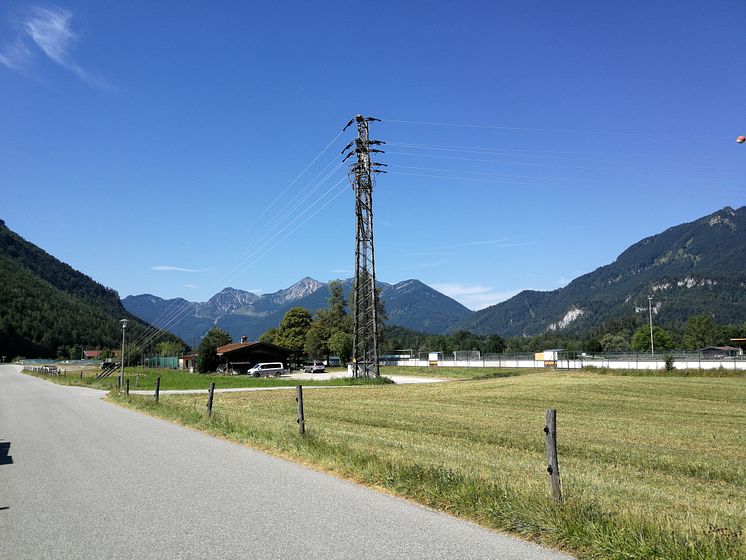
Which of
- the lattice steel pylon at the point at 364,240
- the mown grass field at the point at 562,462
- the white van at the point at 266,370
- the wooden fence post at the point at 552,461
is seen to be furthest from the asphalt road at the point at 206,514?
the white van at the point at 266,370

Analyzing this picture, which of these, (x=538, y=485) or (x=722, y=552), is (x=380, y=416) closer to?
(x=538, y=485)

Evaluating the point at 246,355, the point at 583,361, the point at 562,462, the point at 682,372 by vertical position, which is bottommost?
the point at 562,462

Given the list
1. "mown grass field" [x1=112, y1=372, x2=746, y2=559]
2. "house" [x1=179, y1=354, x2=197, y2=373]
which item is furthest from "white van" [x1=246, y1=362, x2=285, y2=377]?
"mown grass field" [x1=112, y1=372, x2=746, y2=559]

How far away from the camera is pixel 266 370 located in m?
75.8

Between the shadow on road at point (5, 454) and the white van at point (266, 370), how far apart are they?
6071 cm

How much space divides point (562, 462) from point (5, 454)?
11.8 meters

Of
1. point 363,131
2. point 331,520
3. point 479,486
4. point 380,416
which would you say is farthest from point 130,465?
point 363,131

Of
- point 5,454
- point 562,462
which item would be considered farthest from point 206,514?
point 5,454

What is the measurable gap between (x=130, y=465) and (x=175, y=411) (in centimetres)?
1070

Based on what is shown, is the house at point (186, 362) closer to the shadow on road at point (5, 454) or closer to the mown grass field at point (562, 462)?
the mown grass field at point (562, 462)

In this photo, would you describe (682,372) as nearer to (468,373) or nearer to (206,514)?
(468,373)

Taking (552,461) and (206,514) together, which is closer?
(206,514)

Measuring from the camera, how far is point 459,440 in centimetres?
1628

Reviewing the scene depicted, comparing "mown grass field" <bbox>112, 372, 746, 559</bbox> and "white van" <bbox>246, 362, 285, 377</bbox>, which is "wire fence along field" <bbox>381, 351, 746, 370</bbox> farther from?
"mown grass field" <bbox>112, 372, 746, 559</bbox>
